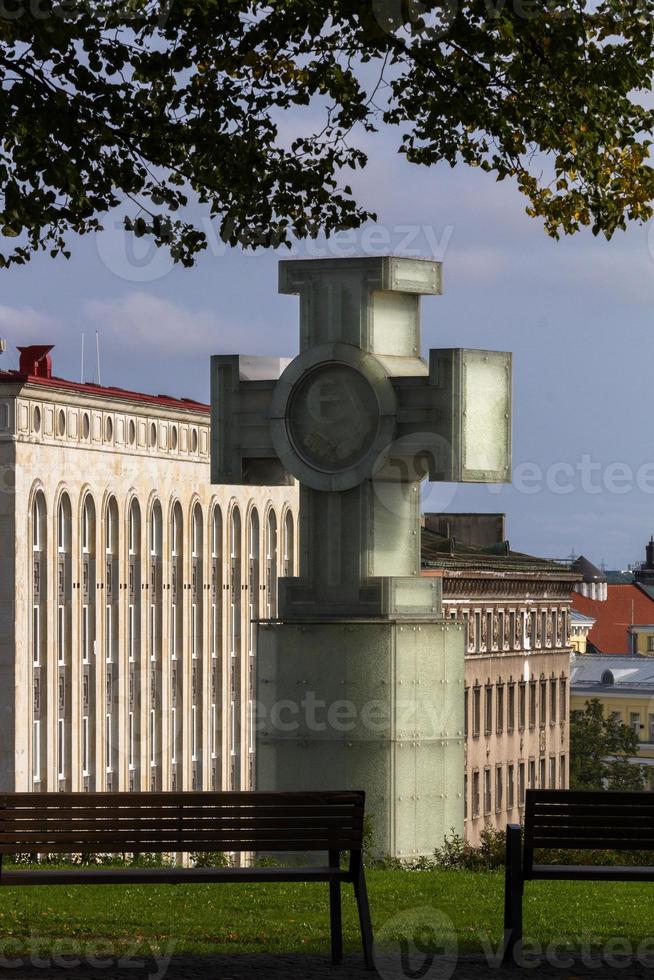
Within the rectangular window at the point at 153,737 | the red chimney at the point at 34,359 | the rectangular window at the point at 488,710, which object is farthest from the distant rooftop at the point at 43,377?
the rectangular window at the point at 488,710

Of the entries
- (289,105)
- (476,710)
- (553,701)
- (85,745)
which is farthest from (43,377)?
(289,105)

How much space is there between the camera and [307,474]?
717 inches

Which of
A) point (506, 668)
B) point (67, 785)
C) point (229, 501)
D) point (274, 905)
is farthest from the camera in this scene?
point (506, 668)

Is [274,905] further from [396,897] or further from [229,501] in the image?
[229,501]

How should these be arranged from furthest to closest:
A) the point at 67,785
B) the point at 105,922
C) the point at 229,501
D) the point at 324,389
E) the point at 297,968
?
the point at 229,501 → the point at 67,785 → the point at 324,389 → the point at 105,922 → the point at 297,968

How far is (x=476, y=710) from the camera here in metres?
89.8

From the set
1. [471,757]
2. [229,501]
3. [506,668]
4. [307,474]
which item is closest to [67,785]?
[229,501]

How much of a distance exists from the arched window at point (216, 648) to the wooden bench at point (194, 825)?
70.4 meters

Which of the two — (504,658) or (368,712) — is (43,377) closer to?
(504,658)

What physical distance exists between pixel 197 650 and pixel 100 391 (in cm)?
1457

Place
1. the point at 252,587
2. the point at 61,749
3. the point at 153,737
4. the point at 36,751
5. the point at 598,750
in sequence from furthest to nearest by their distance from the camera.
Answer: the point at 598,750
the point at 252,587
the point at 153,737
the point at 61,749
the point at 36,751

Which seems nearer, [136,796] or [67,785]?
[136,796]

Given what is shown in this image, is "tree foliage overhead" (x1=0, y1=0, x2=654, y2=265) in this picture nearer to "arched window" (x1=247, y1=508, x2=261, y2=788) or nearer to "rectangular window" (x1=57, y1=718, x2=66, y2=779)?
"rectangular window" (x1=57, y1=718, x2=66, y2=779)

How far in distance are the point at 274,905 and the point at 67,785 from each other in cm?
5602
